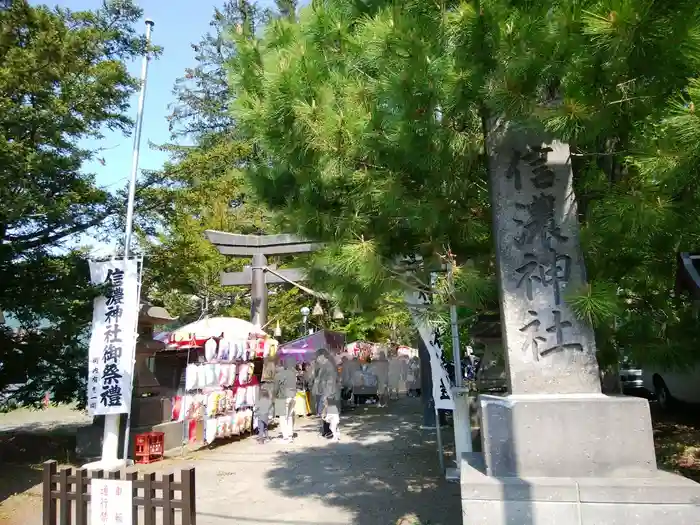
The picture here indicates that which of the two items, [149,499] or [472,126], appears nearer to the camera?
[149,499]

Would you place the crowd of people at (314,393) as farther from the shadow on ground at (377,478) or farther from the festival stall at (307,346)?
the shadow on ground at (377,478)

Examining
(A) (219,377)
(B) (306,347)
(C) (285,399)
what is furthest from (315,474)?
(B) (306,347)

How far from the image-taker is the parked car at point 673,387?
10.6 meters

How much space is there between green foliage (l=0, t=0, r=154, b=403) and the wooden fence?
178 inches

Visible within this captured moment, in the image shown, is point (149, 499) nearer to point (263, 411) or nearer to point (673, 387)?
point (263, 411)

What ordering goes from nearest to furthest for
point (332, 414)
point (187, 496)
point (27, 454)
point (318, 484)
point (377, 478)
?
point (187, 496)
point (318, 484)
point (377, 478)
point (27, 454)
point (332, 414)

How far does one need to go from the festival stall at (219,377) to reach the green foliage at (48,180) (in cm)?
207

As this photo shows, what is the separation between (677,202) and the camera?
3646 millimetres

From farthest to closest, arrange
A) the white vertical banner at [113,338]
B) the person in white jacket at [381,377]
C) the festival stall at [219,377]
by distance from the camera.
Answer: the person in white jacket at [381,377] < the festival stall at [219,377] < the white vertical banner at [113,338]

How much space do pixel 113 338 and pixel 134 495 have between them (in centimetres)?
498

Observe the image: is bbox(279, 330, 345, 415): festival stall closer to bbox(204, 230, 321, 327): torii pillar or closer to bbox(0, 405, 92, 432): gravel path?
bbox(204, 230, 321, 327): torii pillar

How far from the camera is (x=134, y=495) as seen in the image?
4109mm

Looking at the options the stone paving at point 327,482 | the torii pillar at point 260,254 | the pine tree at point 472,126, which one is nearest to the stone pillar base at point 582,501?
the pine tree at point 472,126

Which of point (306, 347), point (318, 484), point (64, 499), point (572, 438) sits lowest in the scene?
point (318, 484)
